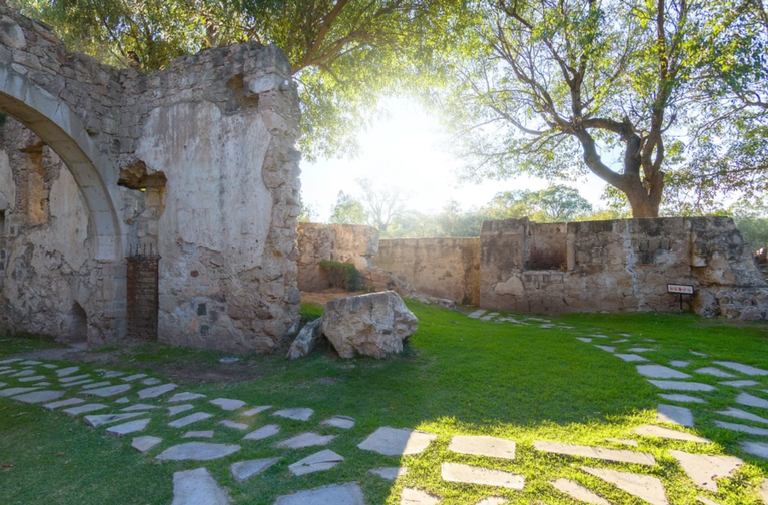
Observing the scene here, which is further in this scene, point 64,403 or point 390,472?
point 64,403

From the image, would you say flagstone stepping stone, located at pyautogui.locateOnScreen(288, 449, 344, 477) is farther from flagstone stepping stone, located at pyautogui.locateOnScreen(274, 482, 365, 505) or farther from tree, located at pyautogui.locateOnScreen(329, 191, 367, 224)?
tree, located at pyautogui.locateOnScreen(329, 191, 367, 224)

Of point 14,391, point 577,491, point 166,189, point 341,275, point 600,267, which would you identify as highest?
point 166,189

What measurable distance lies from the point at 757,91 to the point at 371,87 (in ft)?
27.4

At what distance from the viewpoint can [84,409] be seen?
3463 millimetres

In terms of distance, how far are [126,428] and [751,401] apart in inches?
186

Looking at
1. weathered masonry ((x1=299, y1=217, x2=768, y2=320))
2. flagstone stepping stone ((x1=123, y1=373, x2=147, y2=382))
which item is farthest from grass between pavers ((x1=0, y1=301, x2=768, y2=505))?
weathered masonry ((x1=299, y1=217, x2=768, y2=320))

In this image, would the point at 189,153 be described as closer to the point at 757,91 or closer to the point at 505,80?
the point at 505,80

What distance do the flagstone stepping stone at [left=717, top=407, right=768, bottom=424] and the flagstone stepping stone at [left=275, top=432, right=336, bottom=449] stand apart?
2.79 meters

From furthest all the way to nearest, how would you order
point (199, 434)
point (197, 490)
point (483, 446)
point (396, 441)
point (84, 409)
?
point (84, 409)
point (199, 434)
point (396, 441)
point (483, 446)
point (197, 490)

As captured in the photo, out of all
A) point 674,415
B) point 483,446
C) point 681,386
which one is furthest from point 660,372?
point 483,446

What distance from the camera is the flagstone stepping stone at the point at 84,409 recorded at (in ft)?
11.1

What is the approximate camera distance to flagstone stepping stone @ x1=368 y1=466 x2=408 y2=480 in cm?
219

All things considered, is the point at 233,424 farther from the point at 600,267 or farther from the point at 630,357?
the point at 600,267

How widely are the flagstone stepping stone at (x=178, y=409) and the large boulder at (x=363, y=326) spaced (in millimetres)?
1570
